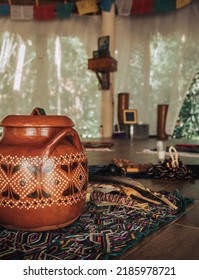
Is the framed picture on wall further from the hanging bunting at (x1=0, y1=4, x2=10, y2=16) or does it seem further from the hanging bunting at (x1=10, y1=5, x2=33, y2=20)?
the hanging bunting at (x1=0, y1=4, x2=10, y2=16)

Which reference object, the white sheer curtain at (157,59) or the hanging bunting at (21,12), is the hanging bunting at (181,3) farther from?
the hanging bunting at (21,12)

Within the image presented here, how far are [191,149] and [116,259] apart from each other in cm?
207

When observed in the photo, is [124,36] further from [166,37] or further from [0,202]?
[0,202]

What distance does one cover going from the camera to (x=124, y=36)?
15.7 ft

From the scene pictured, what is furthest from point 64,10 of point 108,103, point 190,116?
point 190,116

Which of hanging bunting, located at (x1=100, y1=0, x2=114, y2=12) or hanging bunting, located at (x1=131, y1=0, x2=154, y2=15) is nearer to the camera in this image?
hanging bunting, located at (x1=100, y1=0, x2=114, y2=12)

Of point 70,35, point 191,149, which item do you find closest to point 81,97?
point 70,35

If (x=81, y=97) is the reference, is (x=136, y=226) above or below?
below

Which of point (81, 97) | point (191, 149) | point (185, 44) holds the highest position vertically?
point (185, 44)

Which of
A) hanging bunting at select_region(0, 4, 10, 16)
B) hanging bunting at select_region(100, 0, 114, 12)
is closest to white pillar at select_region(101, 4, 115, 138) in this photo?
hanging bunting at select_region(100, 0, 114, 12)

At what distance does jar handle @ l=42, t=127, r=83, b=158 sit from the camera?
28.7 inches

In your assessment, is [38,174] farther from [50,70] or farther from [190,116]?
[50,70]

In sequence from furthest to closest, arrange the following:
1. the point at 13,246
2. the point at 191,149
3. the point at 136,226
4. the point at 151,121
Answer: the point at 151,121, the point at 191,149, the point at 136,226, the point at 13,246

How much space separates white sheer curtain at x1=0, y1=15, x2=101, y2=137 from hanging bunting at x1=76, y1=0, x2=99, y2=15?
1.13ft
